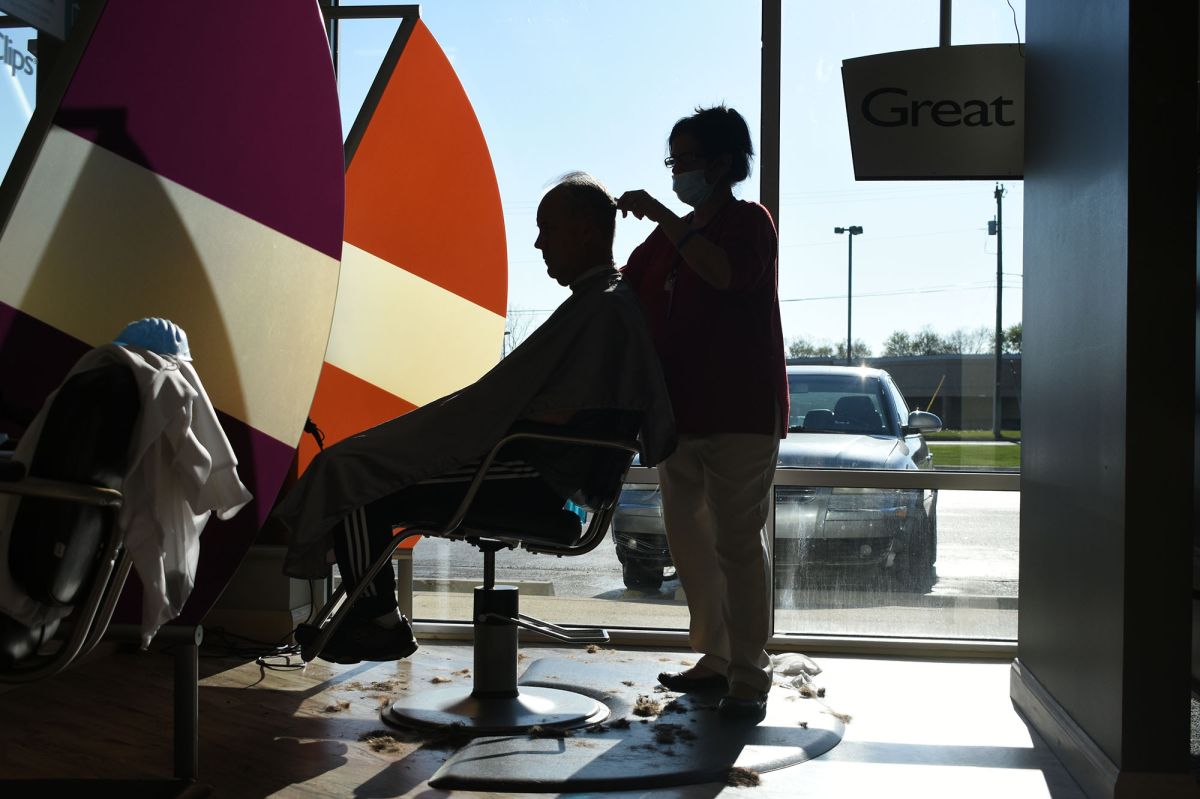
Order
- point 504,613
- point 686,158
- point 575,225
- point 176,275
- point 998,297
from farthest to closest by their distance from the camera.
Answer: point 998,297 < point 686,158 < point 504,613 < point 575,225 < point 176,275

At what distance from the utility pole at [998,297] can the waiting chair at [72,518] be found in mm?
2740

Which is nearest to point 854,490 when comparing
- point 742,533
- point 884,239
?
point 884,239

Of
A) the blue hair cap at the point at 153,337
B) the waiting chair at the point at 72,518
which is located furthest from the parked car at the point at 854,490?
the waiting chair at the point at 72,518

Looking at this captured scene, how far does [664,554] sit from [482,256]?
1168 millimetres

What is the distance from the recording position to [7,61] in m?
2.41

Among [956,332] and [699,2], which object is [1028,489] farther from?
[699,2]

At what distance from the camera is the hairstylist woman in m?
2.78

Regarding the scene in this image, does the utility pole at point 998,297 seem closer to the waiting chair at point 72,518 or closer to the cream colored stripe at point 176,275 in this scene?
the cream colored stripe at point 176,275

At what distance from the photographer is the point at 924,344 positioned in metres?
3.80

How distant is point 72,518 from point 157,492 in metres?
0.12

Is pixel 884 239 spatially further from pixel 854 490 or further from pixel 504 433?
pixel 504 433

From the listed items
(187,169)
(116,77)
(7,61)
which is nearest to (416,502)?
(187,169)

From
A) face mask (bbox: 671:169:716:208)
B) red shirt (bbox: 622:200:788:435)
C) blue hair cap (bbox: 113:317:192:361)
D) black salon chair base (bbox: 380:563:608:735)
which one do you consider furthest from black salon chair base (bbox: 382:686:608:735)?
face mask (bbox: 671:169:716:208)

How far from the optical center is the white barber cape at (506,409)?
242cm
